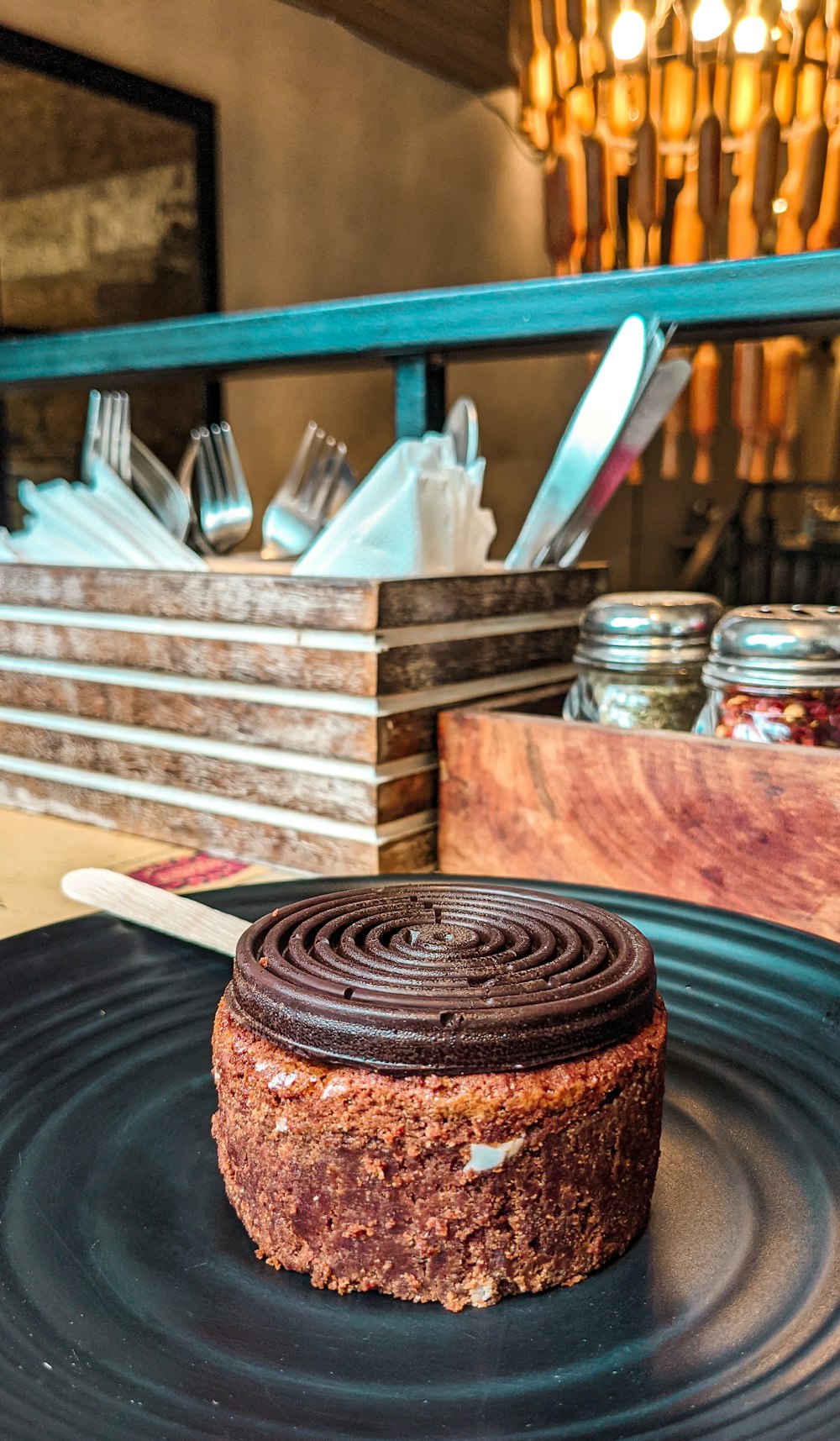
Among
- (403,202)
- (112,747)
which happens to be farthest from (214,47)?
(112,747)

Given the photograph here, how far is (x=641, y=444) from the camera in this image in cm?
83

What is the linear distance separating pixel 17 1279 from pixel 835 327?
731 mm

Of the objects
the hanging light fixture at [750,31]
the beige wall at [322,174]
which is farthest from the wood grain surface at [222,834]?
the beige wall at [322,174]

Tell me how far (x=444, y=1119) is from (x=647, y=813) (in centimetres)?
38

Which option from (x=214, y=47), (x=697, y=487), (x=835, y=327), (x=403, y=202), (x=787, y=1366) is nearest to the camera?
(x=787, y=1366)

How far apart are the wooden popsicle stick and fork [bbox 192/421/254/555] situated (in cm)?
65

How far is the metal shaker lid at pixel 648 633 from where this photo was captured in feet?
2.59

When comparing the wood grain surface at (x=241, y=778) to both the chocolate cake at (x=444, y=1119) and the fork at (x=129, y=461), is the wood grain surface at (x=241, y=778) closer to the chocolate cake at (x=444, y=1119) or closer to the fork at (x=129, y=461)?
the fork at (x=129, y=461)

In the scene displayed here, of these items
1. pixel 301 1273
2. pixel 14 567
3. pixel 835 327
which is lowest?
pixel 301 1273

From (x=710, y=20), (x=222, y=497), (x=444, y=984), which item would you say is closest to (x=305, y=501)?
(x=222, y=497)

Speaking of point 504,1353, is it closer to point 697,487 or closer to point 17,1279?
point 17,1279

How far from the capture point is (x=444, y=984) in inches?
15.8

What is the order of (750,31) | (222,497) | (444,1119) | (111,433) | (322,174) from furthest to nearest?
(322,174)
(750,31)
(222,497)
(111,433)
(444,1119)

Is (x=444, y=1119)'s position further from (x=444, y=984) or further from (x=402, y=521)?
(x=402, y=521)
